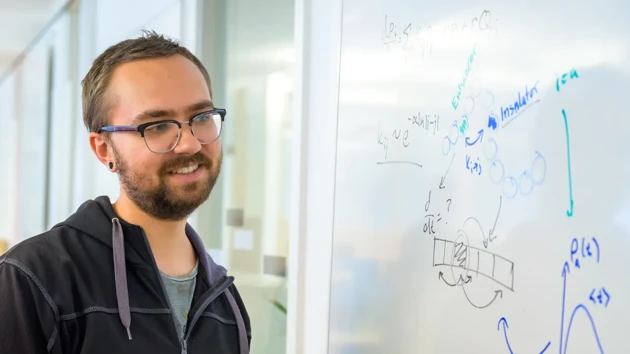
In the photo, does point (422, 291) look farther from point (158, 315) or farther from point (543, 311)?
point (158, 315)

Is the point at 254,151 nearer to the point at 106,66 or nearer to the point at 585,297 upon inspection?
the point at 106,66

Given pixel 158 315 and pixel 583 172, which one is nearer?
pixel 583 172

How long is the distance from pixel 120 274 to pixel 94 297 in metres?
0.06

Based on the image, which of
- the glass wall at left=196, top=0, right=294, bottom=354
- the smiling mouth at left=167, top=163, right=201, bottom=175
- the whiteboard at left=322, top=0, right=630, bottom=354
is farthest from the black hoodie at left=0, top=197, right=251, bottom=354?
the glass wall at left=196, top=0, right=294, bottom=354

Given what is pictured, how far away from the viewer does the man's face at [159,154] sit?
115 cm

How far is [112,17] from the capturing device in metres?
2.83

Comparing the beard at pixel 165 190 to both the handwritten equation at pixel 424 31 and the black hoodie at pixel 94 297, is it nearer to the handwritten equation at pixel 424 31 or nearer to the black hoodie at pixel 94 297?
the black hoodie at pixel 94 297

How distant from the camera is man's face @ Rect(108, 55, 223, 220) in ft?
3.76

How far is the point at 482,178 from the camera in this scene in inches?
39.8

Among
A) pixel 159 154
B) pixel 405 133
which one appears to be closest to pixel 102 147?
pixel 159 154

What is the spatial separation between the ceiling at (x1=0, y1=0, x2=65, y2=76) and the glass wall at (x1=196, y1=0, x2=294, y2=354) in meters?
1.80

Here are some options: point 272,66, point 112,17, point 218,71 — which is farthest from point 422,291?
point 112,17

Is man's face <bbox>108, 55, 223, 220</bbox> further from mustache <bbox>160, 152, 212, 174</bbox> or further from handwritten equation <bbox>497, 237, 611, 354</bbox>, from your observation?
handwritten equation <bbox>497, 237, 611, 354</bbox>

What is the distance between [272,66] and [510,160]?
41.6 inches
